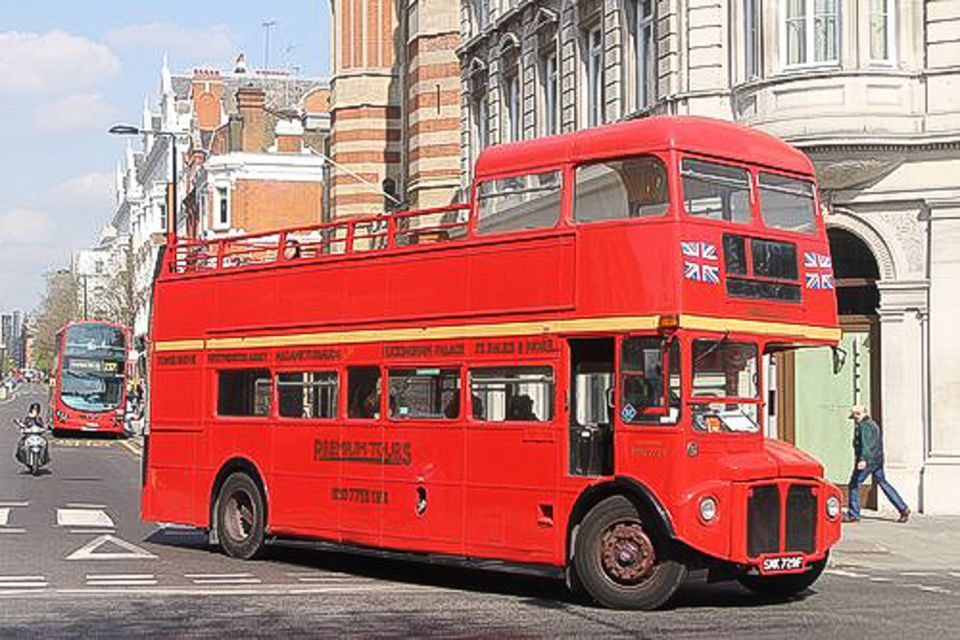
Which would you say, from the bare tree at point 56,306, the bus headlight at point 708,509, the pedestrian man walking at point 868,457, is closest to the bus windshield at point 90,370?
the pedestrian man walking at point 868,457

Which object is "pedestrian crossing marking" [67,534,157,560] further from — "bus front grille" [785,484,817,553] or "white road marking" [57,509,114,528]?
"bus front grille" [785,484,817,553]

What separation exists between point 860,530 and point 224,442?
29.7 ft

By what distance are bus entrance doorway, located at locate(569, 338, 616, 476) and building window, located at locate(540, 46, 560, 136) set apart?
1918 centimetres

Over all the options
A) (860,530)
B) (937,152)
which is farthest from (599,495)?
(937,152)

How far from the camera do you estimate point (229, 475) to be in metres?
18.5

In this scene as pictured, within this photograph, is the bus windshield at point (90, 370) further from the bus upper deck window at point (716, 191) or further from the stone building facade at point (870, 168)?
the bus upper deck window at point (716, 191)

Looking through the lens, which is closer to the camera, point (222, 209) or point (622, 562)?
point (622, 562)

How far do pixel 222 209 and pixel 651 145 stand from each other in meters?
62.2

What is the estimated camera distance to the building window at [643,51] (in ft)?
92.1

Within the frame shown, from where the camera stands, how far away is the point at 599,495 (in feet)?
46.3

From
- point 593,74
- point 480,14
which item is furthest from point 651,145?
point 480,14

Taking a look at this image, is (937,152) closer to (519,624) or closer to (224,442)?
(224,442)

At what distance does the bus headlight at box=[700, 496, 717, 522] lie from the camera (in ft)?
44.1

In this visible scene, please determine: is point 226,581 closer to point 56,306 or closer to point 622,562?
point 622,562
